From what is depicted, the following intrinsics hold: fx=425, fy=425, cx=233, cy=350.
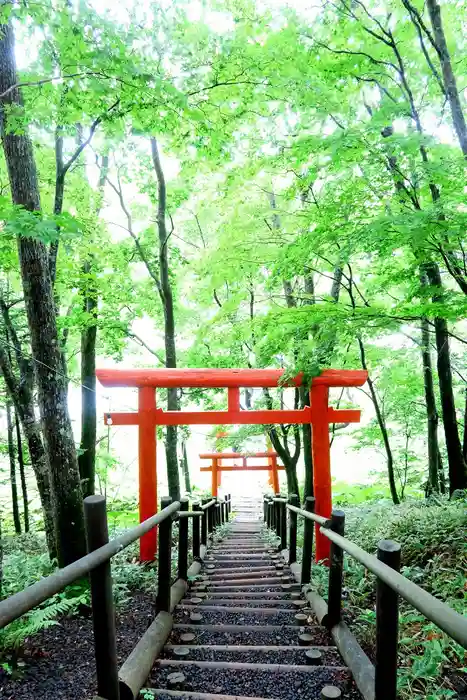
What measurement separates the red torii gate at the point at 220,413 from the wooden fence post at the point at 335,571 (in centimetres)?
281

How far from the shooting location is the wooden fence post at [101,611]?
2.04 metres

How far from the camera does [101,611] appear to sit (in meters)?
2.04

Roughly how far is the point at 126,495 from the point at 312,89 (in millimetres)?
17912

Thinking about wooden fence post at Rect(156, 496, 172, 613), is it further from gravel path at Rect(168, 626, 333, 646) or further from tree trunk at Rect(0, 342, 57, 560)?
tree trunk at Rect(0, 342, 57, 560)

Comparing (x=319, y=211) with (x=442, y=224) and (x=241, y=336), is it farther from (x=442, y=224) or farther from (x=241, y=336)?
(x=241, y=336)

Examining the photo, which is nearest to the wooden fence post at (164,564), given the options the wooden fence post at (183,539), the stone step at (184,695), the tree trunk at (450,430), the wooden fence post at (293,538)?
the wooden fence post at (183,539)

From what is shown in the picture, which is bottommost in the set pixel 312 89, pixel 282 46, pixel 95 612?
pixel 95 612

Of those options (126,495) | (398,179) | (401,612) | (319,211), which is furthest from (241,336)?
(126,495)

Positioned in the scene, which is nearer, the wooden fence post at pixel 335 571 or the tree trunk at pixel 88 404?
the wooden fence post at pixel 335 571

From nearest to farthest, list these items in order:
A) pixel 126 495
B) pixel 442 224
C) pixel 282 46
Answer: pixel 442 224, pixel 282 46, pixel 126 495

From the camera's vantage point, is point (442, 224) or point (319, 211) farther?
point (319, 211)

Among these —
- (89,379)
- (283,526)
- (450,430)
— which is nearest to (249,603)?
(283,526)

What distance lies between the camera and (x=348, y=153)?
176 inches

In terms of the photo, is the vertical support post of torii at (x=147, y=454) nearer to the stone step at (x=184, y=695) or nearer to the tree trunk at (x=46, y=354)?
the tree trunk at (x=46, y=354)
